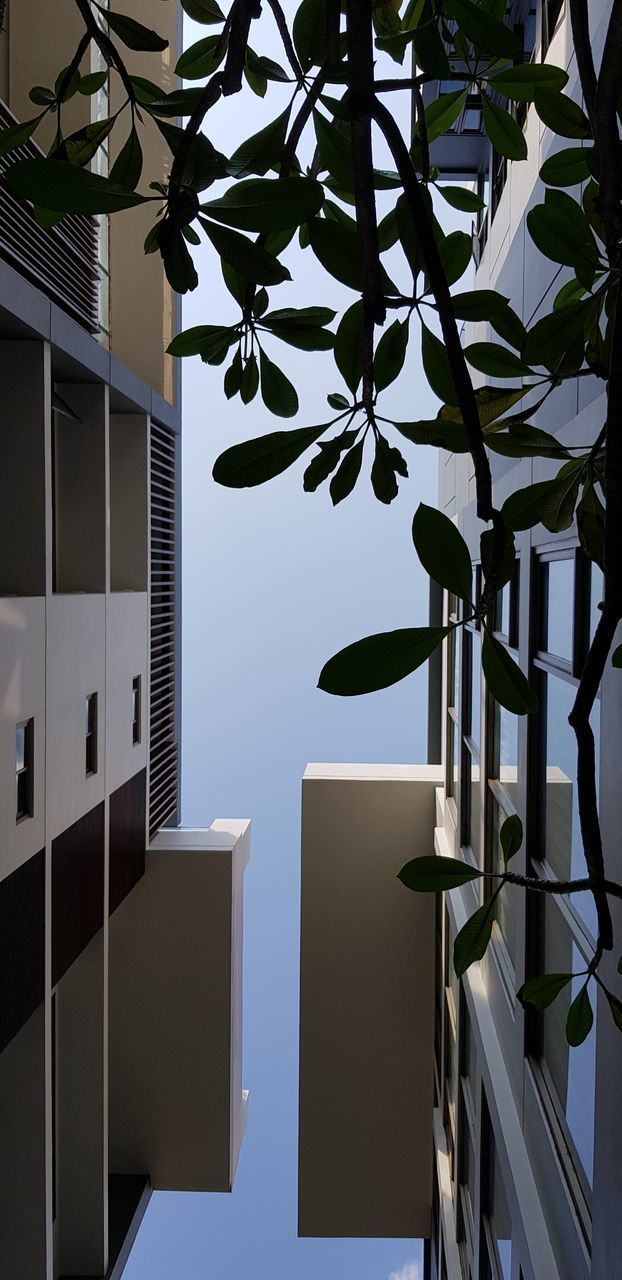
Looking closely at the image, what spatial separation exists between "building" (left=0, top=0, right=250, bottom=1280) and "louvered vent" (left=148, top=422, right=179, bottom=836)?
0.03 metres

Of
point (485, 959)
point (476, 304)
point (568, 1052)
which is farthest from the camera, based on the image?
point (485, 959)

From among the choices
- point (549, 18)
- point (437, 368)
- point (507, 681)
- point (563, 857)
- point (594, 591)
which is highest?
point (549, 18)

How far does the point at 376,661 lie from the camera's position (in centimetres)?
53

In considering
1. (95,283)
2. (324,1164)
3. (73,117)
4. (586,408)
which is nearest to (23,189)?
(586,408)

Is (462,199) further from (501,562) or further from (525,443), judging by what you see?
(501,562)

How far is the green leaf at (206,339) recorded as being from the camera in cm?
81

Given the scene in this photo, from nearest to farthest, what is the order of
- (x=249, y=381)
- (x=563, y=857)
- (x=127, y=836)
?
(x=249, y=381)
(x=563, y=857)
(x=127, y=836)

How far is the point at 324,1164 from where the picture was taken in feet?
24.6

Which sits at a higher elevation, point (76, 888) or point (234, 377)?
point (234, 377)

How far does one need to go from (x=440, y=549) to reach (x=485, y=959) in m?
4.70

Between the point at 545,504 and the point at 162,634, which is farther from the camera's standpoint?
the point at 162,634

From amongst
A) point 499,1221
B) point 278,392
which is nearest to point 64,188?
point 278,392

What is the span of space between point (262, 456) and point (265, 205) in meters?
0.16

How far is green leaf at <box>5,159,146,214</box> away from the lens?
438 millimetres
